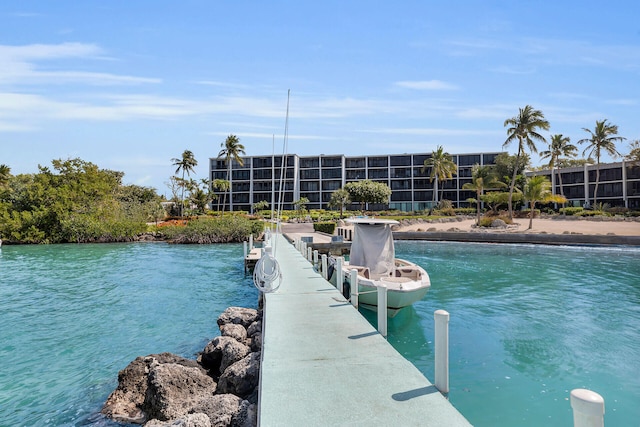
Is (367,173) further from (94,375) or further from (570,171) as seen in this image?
(94,375)

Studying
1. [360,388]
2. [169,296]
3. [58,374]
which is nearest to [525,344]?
[360,388]

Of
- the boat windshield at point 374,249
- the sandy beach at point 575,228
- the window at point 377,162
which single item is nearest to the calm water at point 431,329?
the boat windshield at point 374,249

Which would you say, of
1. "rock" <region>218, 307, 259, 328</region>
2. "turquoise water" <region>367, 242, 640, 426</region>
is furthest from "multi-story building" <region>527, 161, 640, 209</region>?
"rock" <region>218, 307, 259, 328</region>

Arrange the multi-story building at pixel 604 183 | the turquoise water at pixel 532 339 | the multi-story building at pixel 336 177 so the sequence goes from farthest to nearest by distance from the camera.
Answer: the multi-story building at pixel 336 177
the multi-story building at pixel 604 183
the turquoise water at pixel 532 339

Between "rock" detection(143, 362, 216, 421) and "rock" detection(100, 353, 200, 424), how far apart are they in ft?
0.94

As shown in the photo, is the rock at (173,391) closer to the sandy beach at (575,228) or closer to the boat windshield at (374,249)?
the boat windshield at (374,249)

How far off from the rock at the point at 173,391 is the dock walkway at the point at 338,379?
1626 millimetres

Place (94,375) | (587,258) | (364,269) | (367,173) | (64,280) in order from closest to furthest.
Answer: (94,375) → (364,269) → (64,280) → (587,258) → (367,173)

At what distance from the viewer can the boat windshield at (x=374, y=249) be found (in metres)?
15.1

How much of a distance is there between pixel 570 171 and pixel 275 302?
7647 centimetres

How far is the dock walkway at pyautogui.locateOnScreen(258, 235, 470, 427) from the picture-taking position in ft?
15.2

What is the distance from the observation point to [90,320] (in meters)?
14.8

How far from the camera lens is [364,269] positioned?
47.9 ft

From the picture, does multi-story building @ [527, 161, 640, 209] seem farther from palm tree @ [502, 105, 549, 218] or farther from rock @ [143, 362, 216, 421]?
rock @ [143, 362, 216, 421]
